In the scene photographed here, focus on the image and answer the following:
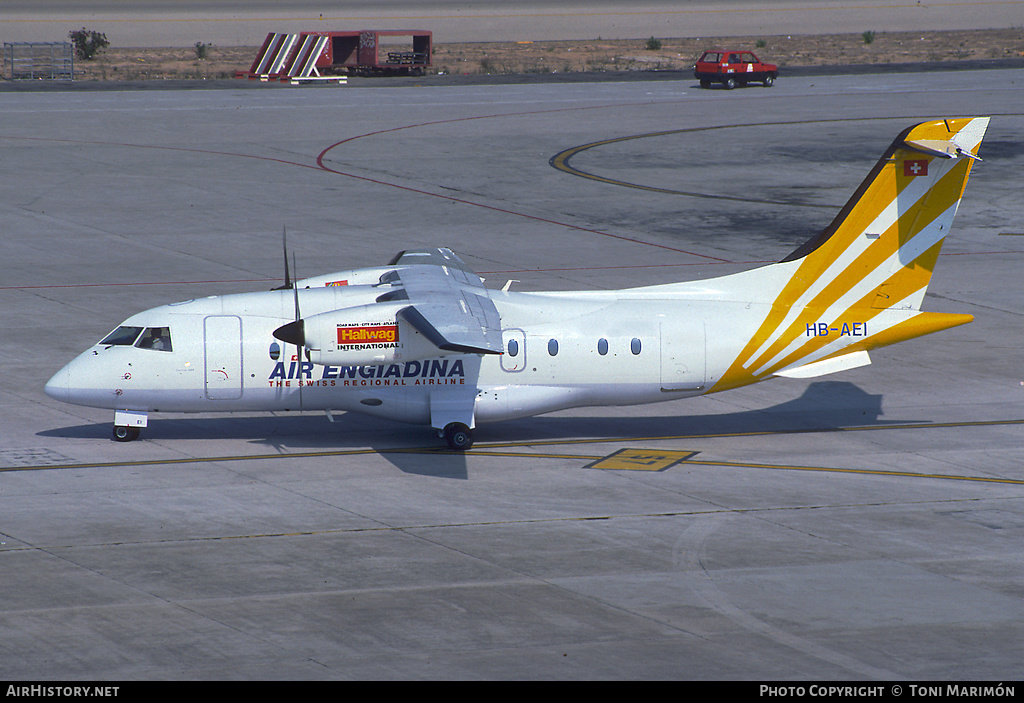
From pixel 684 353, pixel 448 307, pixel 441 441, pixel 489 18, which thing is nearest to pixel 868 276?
pixel 684 353

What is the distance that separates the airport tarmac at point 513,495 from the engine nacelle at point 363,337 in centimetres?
216

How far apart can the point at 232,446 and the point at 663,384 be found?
8.64 m

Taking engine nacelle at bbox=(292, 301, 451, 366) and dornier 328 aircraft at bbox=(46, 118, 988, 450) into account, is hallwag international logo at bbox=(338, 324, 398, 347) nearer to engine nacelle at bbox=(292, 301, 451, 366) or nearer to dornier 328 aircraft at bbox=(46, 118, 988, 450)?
engine nacelle at bbox=(292, 301, 451, 366)

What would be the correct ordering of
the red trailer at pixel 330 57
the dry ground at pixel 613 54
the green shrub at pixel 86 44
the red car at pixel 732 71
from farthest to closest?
the green shrub at pixel 86 44 → the dry ground at pixel 613 54 → the red trailer at pixel 330 57 → the red car at pixel 732 71

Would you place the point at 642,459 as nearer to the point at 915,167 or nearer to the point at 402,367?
the point at 402,367

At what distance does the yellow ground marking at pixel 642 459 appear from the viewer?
78.1ft

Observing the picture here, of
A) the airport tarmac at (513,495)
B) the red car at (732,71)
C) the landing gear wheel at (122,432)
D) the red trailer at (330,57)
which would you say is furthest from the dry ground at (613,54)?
the landing gear wheel at (122,432)

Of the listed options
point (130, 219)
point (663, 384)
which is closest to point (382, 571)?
point (663, 384)

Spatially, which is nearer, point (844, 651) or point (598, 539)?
point (844, 651)

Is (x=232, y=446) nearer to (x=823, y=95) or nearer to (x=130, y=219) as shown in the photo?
(x=130, y=219)

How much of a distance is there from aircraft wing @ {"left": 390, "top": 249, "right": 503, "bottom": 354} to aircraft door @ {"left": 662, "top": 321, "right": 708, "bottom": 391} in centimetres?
358

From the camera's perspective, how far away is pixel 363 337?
23031mm

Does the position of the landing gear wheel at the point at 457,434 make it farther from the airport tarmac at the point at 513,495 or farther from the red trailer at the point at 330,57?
the red trailer at the point at 330,57

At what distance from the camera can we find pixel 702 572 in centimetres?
1847
